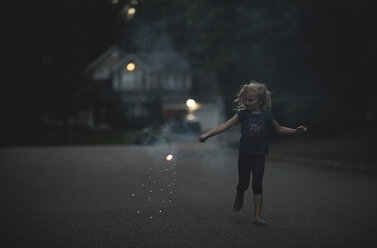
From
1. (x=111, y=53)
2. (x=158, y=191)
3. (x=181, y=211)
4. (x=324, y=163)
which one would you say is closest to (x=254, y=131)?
(x=181, y=211)

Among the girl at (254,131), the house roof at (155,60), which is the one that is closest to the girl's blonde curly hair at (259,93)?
the girl at (254,131)

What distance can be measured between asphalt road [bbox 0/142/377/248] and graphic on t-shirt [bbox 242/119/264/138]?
3.39 feet

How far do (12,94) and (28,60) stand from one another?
2.20 metres

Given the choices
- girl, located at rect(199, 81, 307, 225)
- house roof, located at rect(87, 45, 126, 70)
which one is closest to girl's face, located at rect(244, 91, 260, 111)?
girl, located at rect(199, 81, 307, 225)

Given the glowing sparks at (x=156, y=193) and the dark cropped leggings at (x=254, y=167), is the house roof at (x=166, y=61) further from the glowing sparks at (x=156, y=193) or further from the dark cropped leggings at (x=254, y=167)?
the dark cropped leggings at (x=254, y=167)

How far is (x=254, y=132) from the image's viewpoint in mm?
5336

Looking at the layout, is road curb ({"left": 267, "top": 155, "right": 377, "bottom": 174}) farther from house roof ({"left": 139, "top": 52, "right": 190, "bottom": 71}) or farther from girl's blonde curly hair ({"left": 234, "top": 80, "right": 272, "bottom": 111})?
house roof ({"left": 139, "top": 52, "right": 190, "bottom": 71})

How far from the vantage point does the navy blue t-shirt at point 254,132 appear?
5344 millimetres

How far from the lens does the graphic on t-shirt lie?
534 cm

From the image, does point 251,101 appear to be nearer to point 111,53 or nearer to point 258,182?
point 258,182

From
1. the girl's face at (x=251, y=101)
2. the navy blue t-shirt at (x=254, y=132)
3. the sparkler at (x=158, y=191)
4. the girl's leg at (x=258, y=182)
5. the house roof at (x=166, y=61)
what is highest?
the house roof at (x=166, y=61)

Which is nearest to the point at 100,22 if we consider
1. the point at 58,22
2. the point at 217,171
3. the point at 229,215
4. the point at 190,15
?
the point at 58,22

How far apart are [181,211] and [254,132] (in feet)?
5.10

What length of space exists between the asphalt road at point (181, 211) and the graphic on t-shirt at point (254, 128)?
3.39 feet
